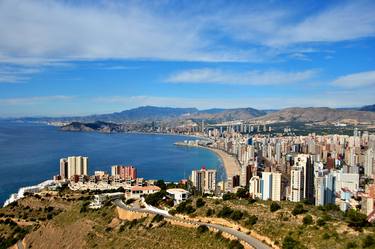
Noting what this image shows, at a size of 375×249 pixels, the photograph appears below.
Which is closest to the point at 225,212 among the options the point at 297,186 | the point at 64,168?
the point at 297,186

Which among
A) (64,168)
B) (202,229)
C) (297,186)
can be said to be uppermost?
(202,229)

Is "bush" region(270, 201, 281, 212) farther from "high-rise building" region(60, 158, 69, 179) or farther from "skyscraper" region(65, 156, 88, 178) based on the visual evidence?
"high-rise building" region(60, 158, 69, 179)

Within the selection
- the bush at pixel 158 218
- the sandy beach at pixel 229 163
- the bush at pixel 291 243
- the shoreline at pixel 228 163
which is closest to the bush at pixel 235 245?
the bush at pixel 291 243

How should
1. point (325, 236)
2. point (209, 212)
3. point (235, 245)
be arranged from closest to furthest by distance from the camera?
1. point (325, 236)
2. point (235, 245)
3. point (209, 212)

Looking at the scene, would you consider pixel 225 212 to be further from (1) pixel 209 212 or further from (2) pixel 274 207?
(2) pixel 274 207

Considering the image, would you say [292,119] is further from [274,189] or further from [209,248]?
[209,248]

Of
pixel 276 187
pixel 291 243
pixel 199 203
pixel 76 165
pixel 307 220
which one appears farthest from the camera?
pixel 76 165
